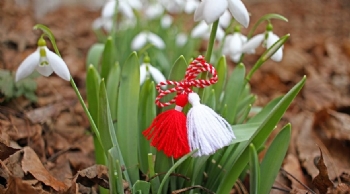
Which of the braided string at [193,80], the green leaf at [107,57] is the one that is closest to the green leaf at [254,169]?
the braided string at [193,80]

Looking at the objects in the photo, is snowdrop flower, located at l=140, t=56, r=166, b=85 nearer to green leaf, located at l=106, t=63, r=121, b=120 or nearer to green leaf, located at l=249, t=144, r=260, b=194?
green leaf, located at l=106, t=63, r=121, b=120

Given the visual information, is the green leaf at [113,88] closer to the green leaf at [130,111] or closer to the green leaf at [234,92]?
the green leaf at [130,111]

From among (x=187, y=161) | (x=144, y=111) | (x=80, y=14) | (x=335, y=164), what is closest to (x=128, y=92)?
(x=144, y=111)

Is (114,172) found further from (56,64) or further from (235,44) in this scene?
(235,44)

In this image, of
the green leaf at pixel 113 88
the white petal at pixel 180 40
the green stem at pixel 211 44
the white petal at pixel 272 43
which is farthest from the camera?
the white petal at pixel 180 40

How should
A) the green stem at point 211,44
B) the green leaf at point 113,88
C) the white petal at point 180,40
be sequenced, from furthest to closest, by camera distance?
the white petal at point 180,40 < the green leaf at point 113,88 < the green stem at point 211,44

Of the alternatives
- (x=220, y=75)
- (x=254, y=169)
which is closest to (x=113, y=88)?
(x=220, y=75)

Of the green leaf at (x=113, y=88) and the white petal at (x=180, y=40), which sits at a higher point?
the white petal at (x=180, y=40)
